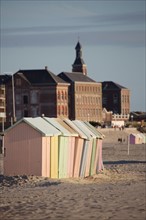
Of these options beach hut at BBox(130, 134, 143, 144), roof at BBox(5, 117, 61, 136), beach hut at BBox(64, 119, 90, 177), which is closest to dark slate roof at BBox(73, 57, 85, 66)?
beach hut at BBox(130, 134, 143, 144)

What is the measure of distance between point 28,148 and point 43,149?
45 centimetres

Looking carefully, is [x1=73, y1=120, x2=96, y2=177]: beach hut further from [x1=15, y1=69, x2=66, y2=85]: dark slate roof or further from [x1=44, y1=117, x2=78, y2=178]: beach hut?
[x1=15, y1=69, x2=66, y2=85]: dark slate roof

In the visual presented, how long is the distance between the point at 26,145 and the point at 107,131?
7706cm

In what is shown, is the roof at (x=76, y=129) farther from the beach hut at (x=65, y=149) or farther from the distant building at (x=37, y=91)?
the distant building at (x=37, y=91)

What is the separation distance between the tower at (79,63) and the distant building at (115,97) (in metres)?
7.28

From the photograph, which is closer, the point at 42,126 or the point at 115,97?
the point at 42,126

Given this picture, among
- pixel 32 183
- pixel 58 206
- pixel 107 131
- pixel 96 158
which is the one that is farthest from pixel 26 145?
pixel 107 131

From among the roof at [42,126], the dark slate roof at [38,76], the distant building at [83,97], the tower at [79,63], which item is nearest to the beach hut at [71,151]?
the roof at [42,126]

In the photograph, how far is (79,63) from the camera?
172875mm

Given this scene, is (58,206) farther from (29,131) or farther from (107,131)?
(107,131)

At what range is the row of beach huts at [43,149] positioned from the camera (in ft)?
87.9

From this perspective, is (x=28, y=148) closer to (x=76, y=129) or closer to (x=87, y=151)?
(x=76, y=129)

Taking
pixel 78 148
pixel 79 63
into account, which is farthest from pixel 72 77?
pixel 78 148

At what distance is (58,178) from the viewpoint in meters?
27.6
